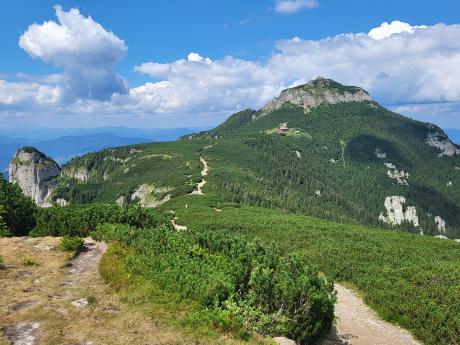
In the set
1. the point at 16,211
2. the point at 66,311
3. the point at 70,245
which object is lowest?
the point at 66,311

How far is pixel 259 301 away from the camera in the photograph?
16.5m

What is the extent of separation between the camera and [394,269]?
1283 inches

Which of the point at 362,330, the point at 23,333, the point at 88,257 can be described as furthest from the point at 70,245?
the point at 362,330

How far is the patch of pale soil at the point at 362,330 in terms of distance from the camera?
20781 mm

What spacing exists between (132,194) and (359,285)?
160 meters

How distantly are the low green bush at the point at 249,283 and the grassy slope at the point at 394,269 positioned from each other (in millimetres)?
7554

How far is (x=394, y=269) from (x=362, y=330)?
1170 cm

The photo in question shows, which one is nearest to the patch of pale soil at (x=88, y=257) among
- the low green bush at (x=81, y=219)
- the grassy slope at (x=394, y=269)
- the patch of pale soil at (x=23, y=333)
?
the low green bush at (x=81, y=219)

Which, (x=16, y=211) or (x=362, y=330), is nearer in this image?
(x=362, y=330)

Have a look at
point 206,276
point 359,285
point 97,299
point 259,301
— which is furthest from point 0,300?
point 359,285

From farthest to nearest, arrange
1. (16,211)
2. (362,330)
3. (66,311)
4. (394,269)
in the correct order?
1. (394,269)
2. (16,211)
3. (362,330)
4. (66,311)

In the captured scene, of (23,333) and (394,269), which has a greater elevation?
(23,333)

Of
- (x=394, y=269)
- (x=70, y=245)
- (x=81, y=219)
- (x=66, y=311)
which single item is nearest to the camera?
(x=66, y=311)

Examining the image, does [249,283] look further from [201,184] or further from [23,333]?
[201,184]
